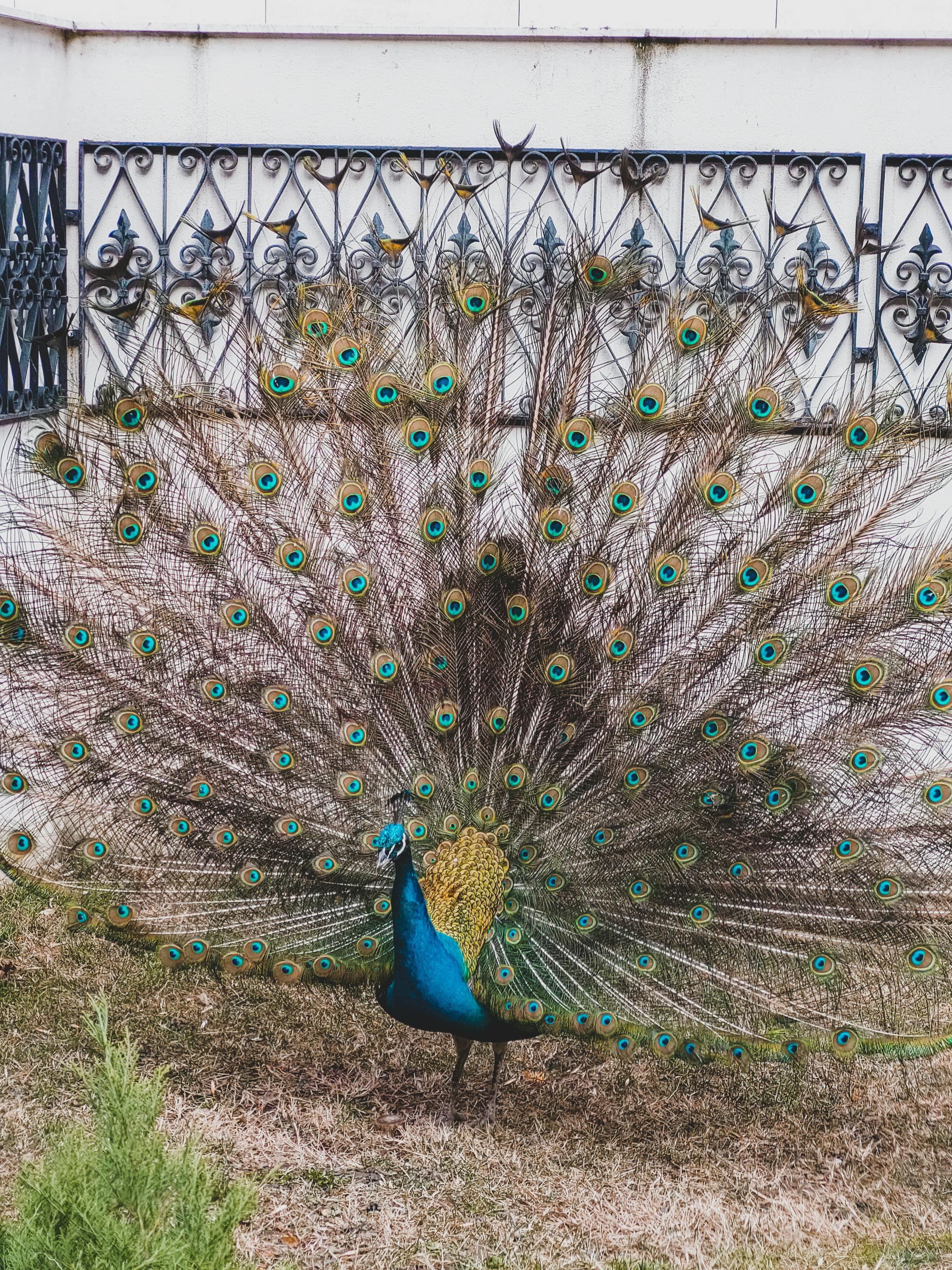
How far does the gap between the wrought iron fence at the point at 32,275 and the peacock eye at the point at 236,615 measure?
179 cm

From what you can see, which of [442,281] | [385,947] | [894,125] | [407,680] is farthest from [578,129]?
[385,947]

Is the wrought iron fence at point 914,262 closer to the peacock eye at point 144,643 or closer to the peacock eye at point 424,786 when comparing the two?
the peacock eye at point 424,786

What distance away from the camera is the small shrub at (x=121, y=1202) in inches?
79.0

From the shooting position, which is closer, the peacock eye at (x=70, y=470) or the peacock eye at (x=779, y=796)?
the peacock eye at (x=779, y=796)

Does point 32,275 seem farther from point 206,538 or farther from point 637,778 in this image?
point 637,778

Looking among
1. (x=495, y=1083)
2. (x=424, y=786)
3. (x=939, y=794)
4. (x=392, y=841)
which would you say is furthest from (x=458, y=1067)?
(x=939, y=794)

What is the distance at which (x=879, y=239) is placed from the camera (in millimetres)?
5621

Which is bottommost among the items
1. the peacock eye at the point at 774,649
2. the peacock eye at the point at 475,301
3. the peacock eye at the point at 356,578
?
the peacock eye at the point at 774,649

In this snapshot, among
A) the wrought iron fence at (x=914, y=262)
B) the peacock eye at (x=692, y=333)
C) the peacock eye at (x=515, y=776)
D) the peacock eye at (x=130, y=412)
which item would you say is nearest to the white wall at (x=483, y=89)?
the wrought iron fence at (x=914, y=262)

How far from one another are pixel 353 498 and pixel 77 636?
0.80 metres

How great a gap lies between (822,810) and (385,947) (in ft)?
3.89

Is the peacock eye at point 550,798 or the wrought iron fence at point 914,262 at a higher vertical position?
the wrought iron fence at point 914,262

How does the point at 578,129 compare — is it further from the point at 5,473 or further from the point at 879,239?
the point at 5,473

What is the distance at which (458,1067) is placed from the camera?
4.02 m
